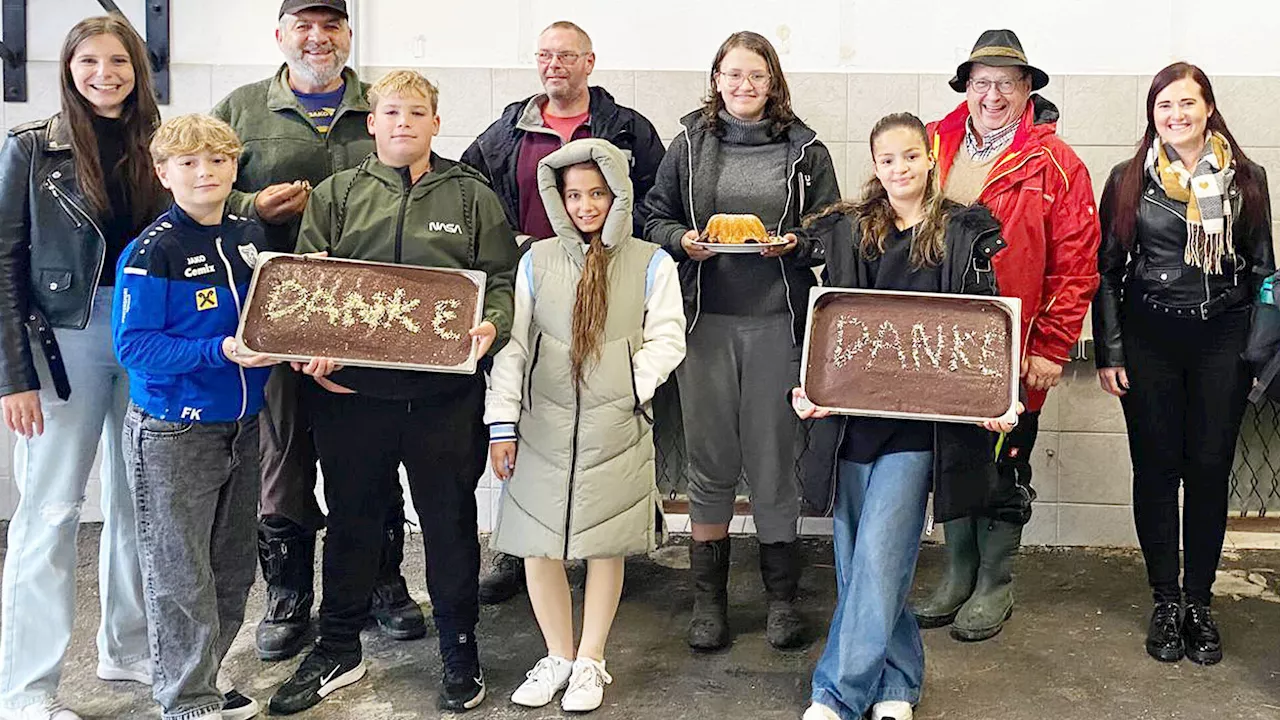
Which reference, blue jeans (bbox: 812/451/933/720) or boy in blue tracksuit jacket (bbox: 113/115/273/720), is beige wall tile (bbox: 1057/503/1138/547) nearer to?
blue jeans (bbox: 812/451/933/720)

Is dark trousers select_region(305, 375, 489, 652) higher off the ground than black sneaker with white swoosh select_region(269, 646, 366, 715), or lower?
higher

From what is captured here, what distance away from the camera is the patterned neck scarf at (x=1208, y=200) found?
3.00 m

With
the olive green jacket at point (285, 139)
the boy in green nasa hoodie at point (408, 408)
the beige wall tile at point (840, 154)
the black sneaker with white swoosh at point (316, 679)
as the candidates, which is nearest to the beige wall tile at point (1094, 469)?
the beige wall tile at point (840, 154)

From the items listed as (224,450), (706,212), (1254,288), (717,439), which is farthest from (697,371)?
(1254,288)

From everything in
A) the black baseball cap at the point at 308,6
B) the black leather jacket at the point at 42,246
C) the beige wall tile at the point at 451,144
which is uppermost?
the black baseball cap at the point at 308,6

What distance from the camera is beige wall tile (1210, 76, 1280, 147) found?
4.04 m

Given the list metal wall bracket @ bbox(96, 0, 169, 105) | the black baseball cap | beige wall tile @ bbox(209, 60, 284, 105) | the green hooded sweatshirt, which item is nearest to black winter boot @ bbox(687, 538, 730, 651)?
the green hooded sweatshirt

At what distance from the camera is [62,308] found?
8.65 feet

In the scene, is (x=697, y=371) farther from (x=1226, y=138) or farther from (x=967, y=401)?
(x=1226, y=138)

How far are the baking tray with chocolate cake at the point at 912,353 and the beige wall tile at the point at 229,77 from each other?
8.66ft

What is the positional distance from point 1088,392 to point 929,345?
6.29 ft

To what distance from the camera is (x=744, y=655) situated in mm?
3193

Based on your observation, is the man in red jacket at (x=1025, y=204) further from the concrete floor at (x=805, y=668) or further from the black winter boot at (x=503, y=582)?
the black winter boot at (x=503, y=582)

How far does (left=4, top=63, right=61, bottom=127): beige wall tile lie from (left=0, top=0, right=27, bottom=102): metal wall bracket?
0.02m
